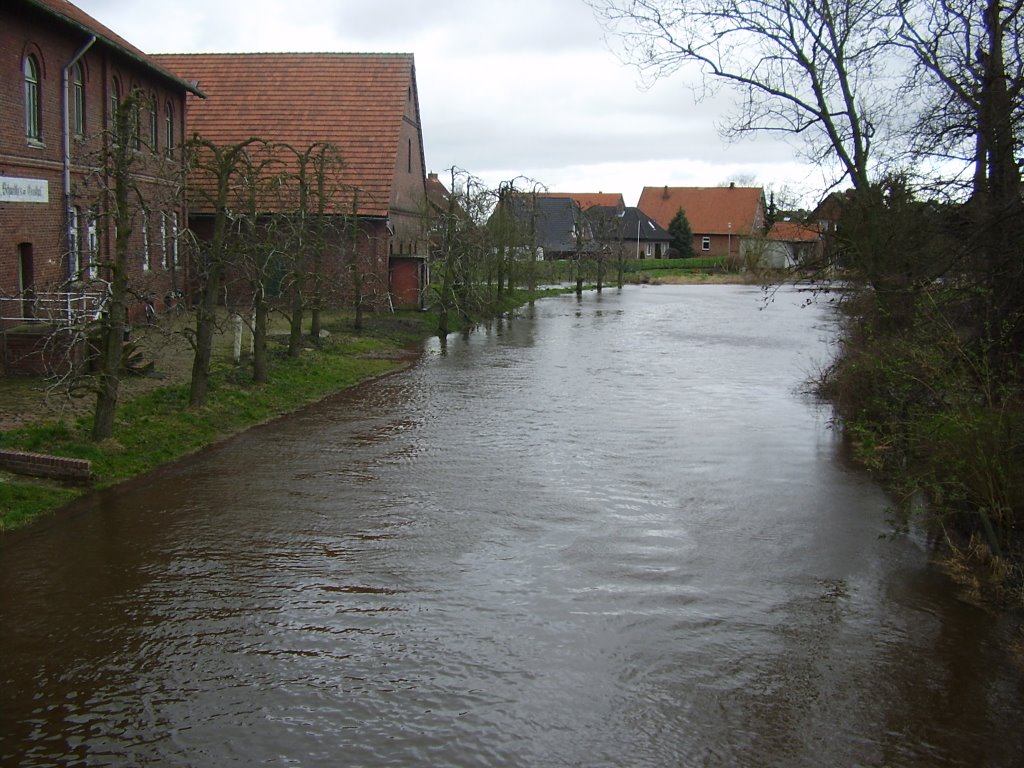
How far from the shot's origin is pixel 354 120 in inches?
1378

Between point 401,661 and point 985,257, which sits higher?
point 985,257

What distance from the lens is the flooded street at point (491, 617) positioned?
21.9ft

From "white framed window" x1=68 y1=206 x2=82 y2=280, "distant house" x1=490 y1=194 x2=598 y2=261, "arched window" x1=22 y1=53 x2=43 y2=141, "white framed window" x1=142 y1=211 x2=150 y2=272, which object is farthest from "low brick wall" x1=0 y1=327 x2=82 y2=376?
"distant house" x1=490 y1=194 x2=598 y2=261

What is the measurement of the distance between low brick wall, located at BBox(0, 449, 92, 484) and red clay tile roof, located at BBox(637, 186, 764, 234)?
91150 millimetres

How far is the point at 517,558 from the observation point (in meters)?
10.1

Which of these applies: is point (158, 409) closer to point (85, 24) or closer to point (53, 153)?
point (53, 153)

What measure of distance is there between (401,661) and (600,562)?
293cm

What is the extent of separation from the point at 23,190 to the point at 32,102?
1.99 m

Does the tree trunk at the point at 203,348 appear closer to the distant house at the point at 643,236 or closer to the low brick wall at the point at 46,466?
the low brick wall at the point at 46,466

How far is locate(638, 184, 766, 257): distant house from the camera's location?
99438 millimetres

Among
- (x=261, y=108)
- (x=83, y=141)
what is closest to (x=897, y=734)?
(x=83, y=141)

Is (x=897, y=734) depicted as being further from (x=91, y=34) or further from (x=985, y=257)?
(x=91, y=34)

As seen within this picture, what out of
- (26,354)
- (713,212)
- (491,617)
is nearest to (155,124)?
(26,354)

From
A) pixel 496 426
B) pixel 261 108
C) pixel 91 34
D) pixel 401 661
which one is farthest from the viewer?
pixel 261 108
